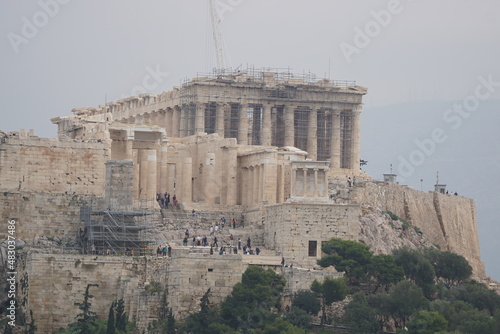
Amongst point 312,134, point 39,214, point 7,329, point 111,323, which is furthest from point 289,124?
point 7,329

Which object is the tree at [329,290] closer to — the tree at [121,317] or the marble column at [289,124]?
the tree at [121,317]

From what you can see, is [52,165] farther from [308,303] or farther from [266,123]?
[266,123]

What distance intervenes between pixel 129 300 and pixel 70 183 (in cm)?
1170

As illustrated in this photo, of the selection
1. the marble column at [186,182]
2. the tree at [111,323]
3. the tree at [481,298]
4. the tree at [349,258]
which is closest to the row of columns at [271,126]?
the marble column at [186,182]

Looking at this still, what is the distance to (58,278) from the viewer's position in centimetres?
7512

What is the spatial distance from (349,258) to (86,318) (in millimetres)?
14443

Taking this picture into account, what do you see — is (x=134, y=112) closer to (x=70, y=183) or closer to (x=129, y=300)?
(x=70, y=183)

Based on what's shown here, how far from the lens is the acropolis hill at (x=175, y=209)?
7494cm

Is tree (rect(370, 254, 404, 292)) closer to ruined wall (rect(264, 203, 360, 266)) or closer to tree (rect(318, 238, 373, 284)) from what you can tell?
tree (rect(318, 238, 373, 284))

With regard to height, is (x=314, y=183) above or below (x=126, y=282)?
above

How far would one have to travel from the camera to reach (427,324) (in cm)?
6969

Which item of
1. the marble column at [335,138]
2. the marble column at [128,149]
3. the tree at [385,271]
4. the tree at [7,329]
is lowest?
the tree at [7,329]

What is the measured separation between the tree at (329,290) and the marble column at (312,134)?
34.1 metres

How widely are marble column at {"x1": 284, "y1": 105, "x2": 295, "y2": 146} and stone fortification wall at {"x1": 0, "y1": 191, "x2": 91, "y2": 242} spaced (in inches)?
1187
